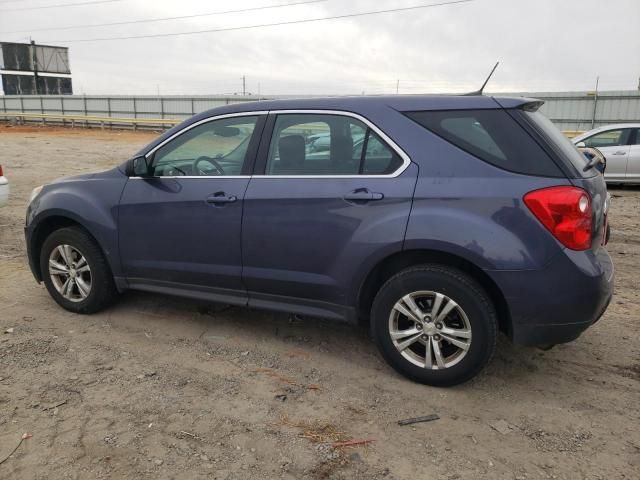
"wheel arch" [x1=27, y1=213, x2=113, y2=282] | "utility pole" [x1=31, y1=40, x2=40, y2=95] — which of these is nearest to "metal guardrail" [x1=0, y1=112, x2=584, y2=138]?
"utility pole" [x1=31, y1=40, x2=40, y2=95]

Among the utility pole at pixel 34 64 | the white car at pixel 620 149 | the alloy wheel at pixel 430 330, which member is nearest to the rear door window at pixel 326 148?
the alloy wheel at pixel 430 330

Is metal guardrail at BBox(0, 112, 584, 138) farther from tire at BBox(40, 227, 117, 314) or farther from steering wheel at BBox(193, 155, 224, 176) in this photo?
steering wheel at BBox(193, 155, 224, 176)

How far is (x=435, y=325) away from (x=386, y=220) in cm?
70

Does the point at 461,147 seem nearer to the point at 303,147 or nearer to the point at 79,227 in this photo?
the point at 303,147

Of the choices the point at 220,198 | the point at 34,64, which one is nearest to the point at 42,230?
the point at 220,198

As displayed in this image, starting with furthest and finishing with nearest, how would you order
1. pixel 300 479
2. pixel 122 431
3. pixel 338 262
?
pixel 338 262 < pixel 122 431 < pixel 300 479

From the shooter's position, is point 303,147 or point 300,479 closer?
point 300,479

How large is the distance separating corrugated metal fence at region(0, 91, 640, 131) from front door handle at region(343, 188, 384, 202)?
76.8ft

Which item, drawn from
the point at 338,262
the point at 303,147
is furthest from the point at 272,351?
the point at 303,147

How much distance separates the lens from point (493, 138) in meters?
3.18

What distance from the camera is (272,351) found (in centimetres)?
396

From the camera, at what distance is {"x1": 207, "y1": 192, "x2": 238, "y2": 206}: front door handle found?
3.79m

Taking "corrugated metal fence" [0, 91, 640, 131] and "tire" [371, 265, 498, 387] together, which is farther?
"corrugated metal fence" [0, 91, 640, 131]

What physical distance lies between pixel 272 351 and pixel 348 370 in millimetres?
612
